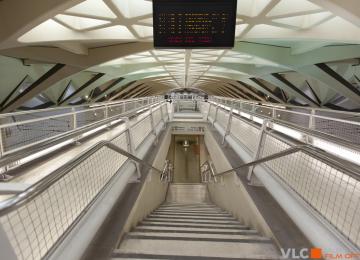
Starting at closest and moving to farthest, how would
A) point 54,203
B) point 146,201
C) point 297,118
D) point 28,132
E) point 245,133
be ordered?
point 54,203 < point 146,201 < point 245,133 < point 28,132 < point 297,118

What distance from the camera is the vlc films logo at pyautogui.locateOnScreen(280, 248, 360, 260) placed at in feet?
6.28

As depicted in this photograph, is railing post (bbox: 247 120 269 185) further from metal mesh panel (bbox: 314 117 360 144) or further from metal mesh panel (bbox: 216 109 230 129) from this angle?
metal mesh panel (bbox: 216 109 230 129)

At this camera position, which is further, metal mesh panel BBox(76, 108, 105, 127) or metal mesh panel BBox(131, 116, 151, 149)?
metal mesh panel BBox(76, 108, 105, 127)

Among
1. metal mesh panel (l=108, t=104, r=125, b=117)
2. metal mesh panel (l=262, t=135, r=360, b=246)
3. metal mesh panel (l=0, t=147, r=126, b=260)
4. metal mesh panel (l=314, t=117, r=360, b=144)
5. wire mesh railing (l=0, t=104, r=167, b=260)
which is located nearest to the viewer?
wire mesh railing (l=0, t=104, r=167, b=260)

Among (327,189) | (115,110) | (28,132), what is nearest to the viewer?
(327,189)

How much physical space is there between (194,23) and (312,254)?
4678 millimetres

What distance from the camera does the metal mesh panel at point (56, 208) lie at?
1897 millimetres

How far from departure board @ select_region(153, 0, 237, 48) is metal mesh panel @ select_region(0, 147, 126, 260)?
118 inches

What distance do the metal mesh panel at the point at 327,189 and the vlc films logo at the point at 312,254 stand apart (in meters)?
0.19

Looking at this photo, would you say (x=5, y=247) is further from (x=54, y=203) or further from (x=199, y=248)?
(x=199, y=248)

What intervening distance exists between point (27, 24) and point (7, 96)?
9.13 metres

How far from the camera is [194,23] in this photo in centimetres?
532

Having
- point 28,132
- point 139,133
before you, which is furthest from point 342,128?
point 28,132

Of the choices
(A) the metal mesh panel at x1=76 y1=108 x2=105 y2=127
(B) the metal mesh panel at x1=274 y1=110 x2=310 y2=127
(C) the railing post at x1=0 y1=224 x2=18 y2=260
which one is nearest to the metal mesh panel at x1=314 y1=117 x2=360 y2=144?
(B) the metal mesh panel at x1=274 y1=110 x2=310 y2=127
